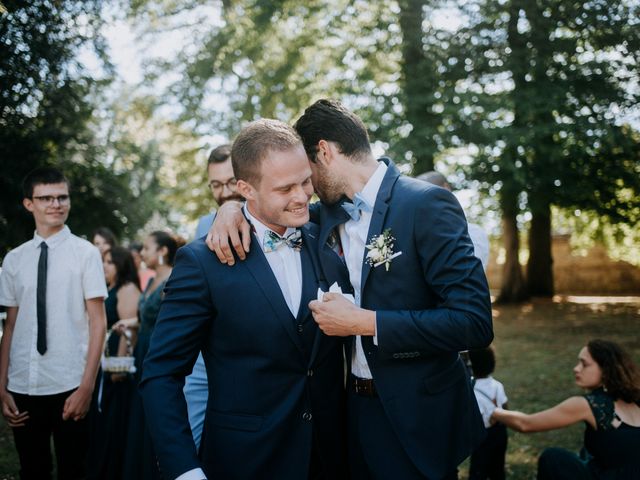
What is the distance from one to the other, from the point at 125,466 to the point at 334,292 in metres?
3.45

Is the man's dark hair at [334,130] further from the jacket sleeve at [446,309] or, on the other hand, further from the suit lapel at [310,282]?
the jacket sleeve at [446,309]

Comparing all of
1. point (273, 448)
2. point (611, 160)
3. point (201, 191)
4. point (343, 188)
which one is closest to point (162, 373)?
point (273, 448)

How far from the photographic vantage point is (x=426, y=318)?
7.89ft

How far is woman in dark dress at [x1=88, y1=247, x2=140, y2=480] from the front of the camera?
5566 millimetres

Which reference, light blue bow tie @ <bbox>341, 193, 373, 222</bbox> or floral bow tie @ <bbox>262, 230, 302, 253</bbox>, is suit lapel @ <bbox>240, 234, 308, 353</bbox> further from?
light blue bow tie @ <bbox>341, 193, 373, 222</bbox>

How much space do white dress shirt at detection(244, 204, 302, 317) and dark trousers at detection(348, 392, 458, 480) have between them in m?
0.61

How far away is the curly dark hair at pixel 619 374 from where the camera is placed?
3803 millimetres

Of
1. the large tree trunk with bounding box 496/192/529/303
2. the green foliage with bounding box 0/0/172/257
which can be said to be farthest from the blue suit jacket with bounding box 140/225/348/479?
the large tree trunk with bounding box 496/192/529/303

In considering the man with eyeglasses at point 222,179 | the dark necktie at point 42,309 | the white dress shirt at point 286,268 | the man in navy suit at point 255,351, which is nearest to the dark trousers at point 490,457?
the man in navy suit at point 255,351

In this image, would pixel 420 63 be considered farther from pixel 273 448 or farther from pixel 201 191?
pixel 273 448

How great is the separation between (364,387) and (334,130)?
4.28 ft

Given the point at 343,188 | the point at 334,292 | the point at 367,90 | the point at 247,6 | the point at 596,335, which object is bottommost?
the point at 596,335

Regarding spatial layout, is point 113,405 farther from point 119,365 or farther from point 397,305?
point 397,305

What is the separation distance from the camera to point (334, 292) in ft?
8.14
